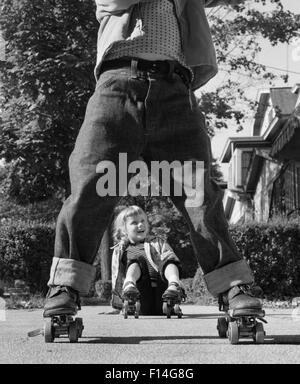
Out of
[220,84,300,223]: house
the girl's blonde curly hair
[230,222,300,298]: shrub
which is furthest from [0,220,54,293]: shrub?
the girl's blonde curly hair

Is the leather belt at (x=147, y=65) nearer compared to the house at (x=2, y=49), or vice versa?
the leather belt at (x=147, y=65)

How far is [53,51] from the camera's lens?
12695 mm

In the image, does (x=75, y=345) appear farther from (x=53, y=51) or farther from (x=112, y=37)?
(x=53, y=51)

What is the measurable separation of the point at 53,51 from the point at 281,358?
11283mm

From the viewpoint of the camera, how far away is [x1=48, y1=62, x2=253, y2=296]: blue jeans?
282 cm

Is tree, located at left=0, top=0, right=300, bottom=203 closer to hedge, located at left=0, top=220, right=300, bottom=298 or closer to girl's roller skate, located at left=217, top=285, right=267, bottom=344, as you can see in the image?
hedge, located at left=0, top=220, right=300, bottom=298

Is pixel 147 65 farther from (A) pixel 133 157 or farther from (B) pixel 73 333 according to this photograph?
(B) pixel 73 333

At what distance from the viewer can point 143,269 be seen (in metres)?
5.56

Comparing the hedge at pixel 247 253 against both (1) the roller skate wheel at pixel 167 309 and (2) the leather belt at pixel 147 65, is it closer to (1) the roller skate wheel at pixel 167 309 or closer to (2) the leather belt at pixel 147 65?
(1) the roller skate wheel at pixel 167 309

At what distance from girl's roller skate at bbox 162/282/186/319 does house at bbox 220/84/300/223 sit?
7.52 metres

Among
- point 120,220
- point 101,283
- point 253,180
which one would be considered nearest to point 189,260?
point 253,180

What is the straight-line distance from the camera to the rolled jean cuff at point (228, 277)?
2844 mm

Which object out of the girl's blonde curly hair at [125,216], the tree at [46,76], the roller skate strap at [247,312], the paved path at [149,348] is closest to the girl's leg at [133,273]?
the girl's blonde curly hair at [125,216]

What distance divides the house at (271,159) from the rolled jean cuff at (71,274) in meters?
9.84
